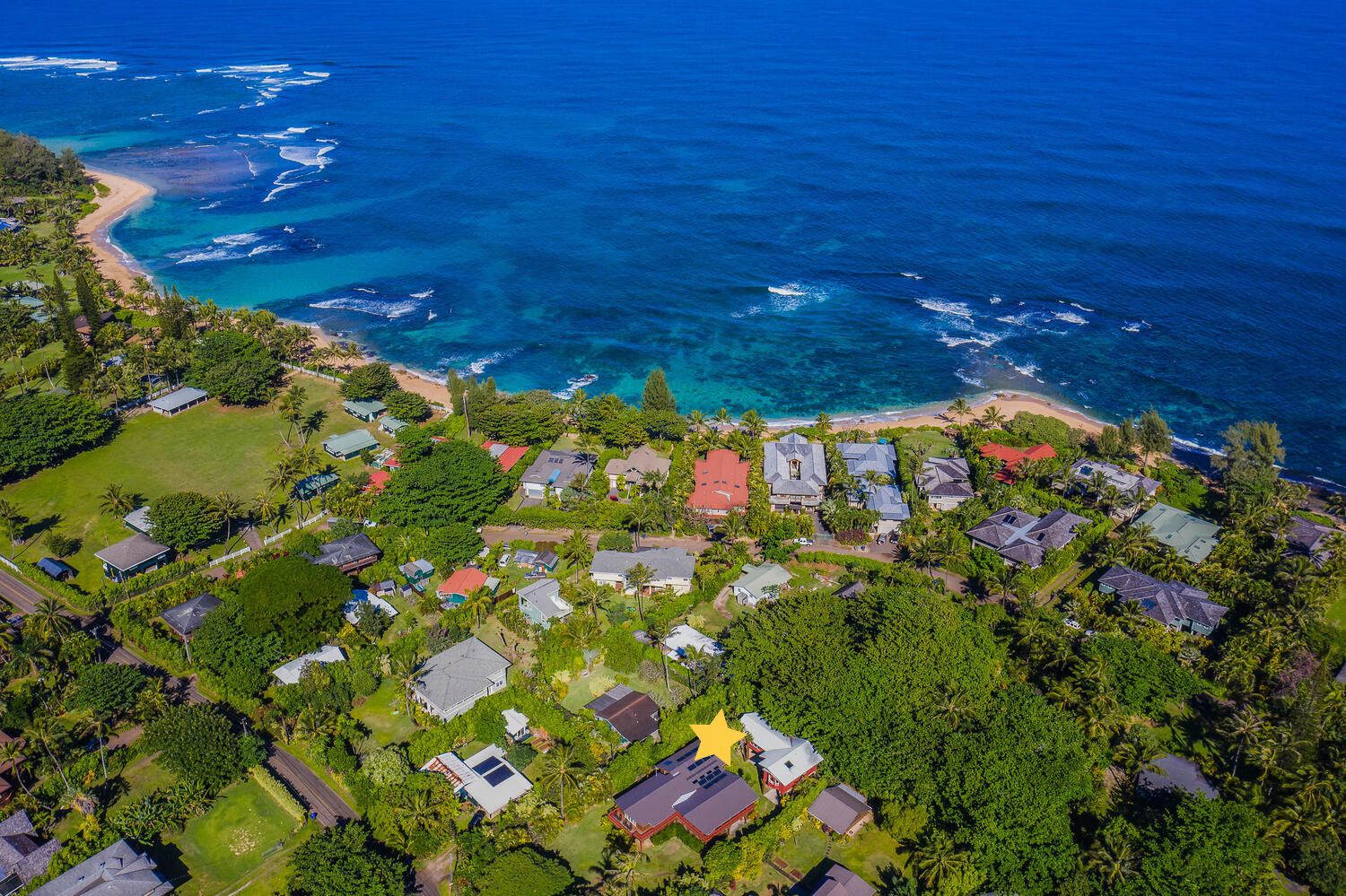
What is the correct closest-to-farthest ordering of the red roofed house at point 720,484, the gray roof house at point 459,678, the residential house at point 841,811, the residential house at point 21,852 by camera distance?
the residential house at point 21,852, the residential house at point 841,811, the gray roof house at point 459,678, the red roofed house at point 720,484

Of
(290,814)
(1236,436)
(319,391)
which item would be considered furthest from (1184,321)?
(290,814)

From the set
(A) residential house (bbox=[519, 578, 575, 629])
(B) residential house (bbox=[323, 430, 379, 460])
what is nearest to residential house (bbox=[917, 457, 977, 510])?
(A) residential house (bbox=[519, 578, 575, 629])

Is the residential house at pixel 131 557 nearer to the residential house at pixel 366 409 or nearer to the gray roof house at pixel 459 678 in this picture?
the residential house at pixel 366 409

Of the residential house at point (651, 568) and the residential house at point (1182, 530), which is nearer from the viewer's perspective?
the residential house at point (651, 568)

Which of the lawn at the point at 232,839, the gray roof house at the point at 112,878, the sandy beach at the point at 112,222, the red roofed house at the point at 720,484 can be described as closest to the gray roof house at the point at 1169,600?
the red roofed house at the point at 720,484

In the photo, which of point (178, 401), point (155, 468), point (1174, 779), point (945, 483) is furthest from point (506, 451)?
point (1174, 779)
